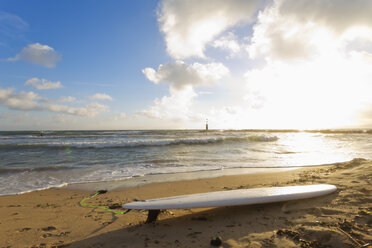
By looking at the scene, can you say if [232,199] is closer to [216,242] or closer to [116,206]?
[216,242]

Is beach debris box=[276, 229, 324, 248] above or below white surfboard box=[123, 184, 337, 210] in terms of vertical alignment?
below

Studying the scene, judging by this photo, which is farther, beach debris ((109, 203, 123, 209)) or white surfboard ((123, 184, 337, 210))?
beach debris ((109, 203, 123, 209))

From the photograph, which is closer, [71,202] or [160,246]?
[160,246]

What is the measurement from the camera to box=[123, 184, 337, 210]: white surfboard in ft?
9.42

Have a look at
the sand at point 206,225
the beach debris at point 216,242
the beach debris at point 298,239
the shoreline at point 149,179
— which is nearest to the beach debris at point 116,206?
the sand at point 206,225

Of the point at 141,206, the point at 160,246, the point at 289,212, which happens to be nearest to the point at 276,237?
the point at 289,212

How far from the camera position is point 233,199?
3.02 m

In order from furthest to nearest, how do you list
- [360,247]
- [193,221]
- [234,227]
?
1. [193,221]
2. [234,227]
3. [360,247]

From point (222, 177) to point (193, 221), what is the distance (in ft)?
10.7

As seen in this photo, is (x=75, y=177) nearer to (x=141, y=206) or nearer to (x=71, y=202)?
(x=71, y=202)

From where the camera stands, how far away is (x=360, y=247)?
1.99m

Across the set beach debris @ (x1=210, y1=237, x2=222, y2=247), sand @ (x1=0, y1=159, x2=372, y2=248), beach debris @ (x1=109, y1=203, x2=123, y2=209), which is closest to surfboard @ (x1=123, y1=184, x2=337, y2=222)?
sand @ (x1=0, y1=159, x2=372, y2=248)

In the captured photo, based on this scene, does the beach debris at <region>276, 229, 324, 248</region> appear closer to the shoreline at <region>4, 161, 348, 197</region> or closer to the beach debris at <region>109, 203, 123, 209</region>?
the beach debris at <region>109, 203, 123, 209</region>

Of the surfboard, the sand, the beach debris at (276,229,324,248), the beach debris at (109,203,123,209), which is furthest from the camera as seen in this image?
the beach debris at (109,203,123,209)
